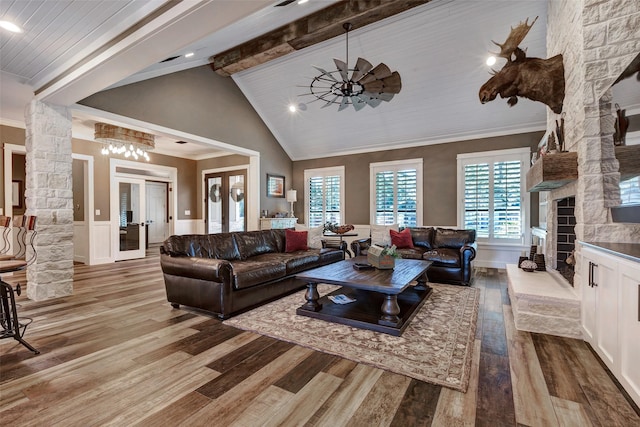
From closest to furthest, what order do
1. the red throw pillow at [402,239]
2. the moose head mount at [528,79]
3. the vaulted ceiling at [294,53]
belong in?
the vaulted ceiling at [294,53] < the moose head mount at [528,79] < the red throw pillow at [402,239]

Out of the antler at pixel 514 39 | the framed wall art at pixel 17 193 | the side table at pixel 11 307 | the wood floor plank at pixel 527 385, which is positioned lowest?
the wood floor plank at pixel 527 385

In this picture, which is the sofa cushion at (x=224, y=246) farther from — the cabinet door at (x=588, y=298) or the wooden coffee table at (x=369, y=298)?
the cabinet door at (x=588, y=298)

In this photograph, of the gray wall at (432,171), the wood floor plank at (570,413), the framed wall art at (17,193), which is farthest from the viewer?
the framed wall art at (17,193)

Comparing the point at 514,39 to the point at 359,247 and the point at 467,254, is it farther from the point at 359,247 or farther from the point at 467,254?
the point at 359,247

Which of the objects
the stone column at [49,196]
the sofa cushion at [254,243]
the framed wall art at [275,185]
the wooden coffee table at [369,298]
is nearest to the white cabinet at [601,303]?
the wooden coffee table at [369,298]

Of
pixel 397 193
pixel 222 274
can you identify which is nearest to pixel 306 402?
pixel 222 274

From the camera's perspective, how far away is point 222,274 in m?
3.12

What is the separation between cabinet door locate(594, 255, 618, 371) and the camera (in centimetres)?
198

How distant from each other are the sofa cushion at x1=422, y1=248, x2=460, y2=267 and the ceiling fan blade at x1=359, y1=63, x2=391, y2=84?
2919mm

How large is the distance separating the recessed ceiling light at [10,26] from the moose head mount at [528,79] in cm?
485

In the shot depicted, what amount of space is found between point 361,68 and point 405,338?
2.97 metres

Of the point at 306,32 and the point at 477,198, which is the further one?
the point at 477,198

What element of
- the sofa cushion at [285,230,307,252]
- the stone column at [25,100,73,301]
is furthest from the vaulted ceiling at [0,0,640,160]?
the sofa cushion at [285,230,307,252]

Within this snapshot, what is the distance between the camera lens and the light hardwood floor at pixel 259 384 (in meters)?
1.67
